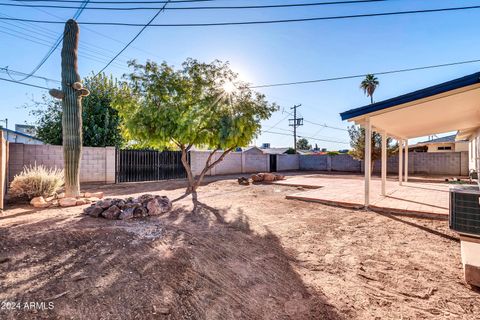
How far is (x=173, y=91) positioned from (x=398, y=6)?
7237 mm

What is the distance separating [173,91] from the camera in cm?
712

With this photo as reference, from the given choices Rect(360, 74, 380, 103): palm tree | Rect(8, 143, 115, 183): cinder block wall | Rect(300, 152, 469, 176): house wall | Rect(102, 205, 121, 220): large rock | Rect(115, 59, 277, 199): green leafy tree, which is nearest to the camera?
Rect(102, 205, 121, 220): large rock

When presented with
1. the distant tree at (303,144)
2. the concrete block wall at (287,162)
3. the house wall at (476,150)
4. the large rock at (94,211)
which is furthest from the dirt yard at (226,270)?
the distant tree at (303,144)

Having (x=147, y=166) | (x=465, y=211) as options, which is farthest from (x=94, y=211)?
(x=147, y=166)

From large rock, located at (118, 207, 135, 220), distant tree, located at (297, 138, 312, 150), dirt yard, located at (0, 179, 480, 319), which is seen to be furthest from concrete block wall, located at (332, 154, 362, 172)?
distant tree, located at (297, 138, 312, 150)

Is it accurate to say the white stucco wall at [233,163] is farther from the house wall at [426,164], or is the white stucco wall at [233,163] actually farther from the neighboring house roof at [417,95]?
the neighboring house roof at [417,95]

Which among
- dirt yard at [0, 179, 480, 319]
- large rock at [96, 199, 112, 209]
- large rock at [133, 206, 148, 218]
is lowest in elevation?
dirt yard at [0, 179, 480, 319]

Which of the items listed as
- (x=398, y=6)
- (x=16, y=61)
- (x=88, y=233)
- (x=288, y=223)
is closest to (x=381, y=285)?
(x=288, y=223)

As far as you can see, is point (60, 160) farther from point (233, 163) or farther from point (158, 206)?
point (233, 163)

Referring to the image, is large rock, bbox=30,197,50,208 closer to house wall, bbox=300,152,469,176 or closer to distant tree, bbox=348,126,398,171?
A: distant tree, bbox=348,126,398,171

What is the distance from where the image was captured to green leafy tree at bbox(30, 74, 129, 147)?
12.0m

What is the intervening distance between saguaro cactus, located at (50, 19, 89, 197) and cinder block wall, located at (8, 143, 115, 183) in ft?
13.1

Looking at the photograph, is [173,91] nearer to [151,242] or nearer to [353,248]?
[151,242]

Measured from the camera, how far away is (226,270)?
262cm
